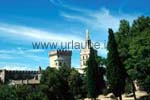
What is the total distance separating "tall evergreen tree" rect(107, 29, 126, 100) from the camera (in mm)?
74438

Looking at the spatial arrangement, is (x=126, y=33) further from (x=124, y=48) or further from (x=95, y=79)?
(x=95, y=79)

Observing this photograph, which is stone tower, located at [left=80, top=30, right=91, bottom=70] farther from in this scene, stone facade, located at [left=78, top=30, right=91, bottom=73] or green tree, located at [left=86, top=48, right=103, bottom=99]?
green tree, located at [left=86, top=48, right=103, bottom=99]

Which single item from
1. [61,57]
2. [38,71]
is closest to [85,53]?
[61,57]


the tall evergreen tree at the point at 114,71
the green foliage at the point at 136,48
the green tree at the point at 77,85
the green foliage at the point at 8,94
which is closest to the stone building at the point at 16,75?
the green tree at the point at 77,85

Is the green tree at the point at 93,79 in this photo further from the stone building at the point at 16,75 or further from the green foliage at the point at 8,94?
the stone building at the point at 16,75

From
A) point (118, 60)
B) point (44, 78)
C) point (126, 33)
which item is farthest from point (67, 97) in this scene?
point (126, 33)

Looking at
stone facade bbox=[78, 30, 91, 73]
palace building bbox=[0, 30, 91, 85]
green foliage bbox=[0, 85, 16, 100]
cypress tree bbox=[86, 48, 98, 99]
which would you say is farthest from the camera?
stone facade bbox=[78, 30, 91, 73]

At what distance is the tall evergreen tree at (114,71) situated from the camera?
244 ft

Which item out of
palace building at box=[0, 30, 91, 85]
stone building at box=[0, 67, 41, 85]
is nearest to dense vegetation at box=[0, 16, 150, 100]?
palace building at box=[0, 30, 91, 85]

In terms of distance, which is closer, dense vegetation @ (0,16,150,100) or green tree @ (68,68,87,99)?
dense vegetation @ (0,16,150,100)

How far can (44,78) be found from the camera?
78.3 m

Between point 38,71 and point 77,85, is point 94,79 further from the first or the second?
point 38,71

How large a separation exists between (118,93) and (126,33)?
16.4 meters

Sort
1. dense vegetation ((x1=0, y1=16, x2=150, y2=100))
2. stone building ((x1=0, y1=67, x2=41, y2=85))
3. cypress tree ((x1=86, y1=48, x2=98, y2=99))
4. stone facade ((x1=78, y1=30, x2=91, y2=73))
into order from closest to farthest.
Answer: dense vegetation ((x1=0, y1=16, x2=150, y2=100)), cypress tree ((x1=86, y1=48, x2=98, y2=99)), stone building ((x1=0, y1=67, x2=41, y2=85)), stone facade ((x1=78, y1=30, x2=91, y2=73))
